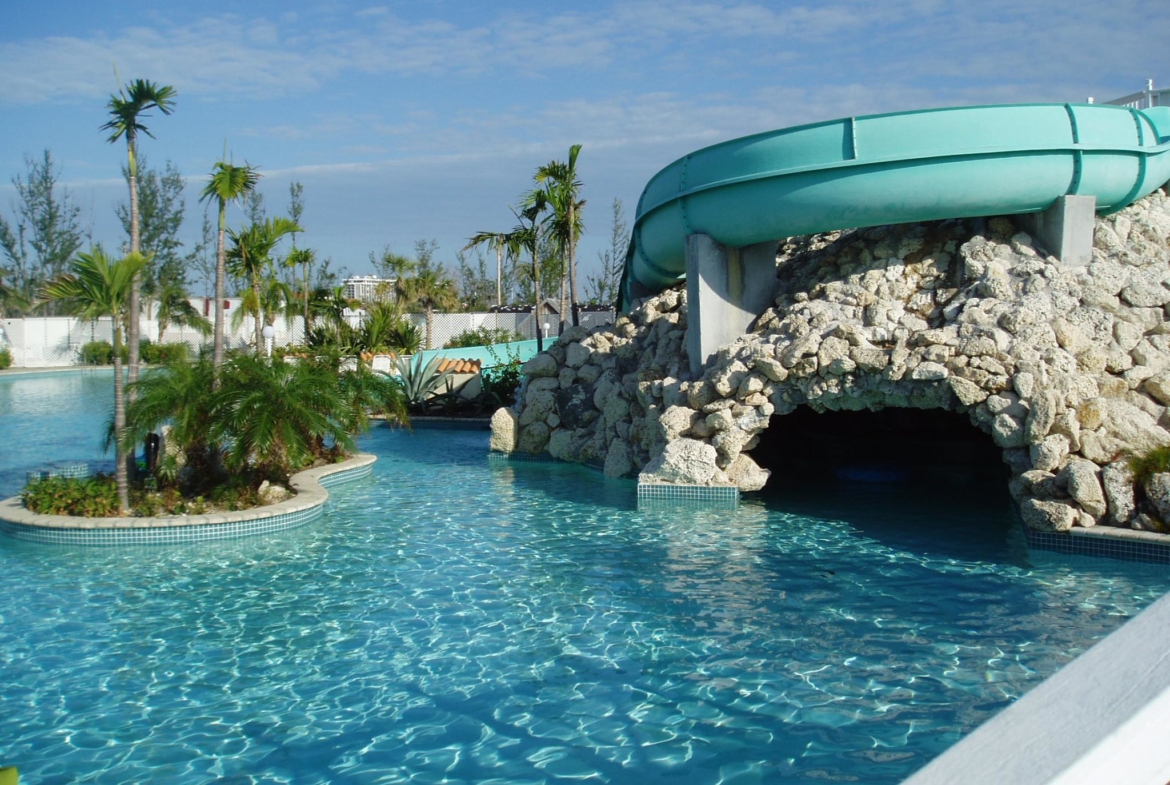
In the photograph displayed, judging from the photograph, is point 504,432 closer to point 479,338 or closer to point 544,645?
point 544,645

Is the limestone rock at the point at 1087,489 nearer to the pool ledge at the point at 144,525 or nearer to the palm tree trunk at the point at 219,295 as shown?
the pool ledge at the point at 144,525

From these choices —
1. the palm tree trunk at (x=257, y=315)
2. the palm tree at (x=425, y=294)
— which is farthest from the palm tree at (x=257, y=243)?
the palm tree at (x=425, y=294)

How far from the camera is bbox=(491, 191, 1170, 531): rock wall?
8828 mm

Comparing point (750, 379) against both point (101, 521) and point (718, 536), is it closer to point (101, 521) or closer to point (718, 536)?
point (718, 536)

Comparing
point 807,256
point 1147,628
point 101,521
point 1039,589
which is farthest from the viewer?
point 807,256

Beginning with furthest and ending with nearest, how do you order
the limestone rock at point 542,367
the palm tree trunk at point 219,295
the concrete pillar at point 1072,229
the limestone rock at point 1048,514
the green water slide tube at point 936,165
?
the limestone rock at point 542,367 → the palm tree trunk at point 219,295 → the concrete pillar at point 1072,229 → the green water slide tube at point 936,165 → the limestone rock at point 1048,514

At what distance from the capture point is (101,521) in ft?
31.6

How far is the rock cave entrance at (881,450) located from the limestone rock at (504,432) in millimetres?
3649

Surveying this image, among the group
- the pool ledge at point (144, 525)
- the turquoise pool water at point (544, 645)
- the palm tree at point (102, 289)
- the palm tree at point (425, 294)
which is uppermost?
the palm tree at point (425, 294)

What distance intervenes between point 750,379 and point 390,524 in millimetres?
Result: 4250

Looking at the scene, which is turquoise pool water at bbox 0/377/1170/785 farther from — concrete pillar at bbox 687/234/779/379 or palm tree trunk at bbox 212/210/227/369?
palm tree trunk at bbox 212/210/227/369

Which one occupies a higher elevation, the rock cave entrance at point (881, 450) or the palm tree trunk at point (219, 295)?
the palm tree trunk at point (219, 295)

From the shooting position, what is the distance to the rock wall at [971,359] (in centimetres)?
883

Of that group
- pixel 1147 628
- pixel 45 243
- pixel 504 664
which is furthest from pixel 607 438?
pixel 45 243
